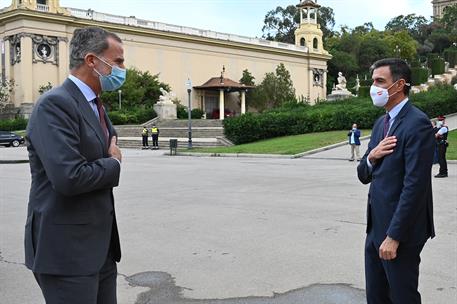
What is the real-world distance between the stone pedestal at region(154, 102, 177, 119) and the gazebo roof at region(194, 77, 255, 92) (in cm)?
1357

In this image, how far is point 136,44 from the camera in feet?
218

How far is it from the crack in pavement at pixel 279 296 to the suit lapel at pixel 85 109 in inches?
109

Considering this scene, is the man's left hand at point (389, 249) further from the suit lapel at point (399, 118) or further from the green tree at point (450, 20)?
the green tree at point (450, 20)

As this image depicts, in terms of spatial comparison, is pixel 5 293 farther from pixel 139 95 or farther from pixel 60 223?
pixel 139 95

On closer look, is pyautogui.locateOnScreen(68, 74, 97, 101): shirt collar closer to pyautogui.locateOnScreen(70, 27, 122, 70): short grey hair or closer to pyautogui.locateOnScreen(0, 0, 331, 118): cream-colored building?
pyautogui.locateOnScreen(70, 27, 122, 70): short grey hair

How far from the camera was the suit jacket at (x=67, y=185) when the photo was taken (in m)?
2.84

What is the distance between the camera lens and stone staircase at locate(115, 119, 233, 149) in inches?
1565

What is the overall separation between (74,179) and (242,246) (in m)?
4.98

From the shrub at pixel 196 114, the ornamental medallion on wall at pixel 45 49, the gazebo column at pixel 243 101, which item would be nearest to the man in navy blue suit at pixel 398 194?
the ornamental medallion on wall at pixel 45 49

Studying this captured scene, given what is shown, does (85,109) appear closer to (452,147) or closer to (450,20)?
(452,147)

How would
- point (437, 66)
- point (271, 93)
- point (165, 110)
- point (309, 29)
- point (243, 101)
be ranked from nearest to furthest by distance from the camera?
point (165, 110), point (243, 101), point (271, 93), point (437, 66), point (309, 29)

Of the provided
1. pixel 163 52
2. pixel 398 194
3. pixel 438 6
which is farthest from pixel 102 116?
pixel 438 6

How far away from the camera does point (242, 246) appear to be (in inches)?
298

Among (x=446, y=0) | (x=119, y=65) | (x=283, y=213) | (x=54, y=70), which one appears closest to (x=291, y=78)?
(x=54, y=70)
